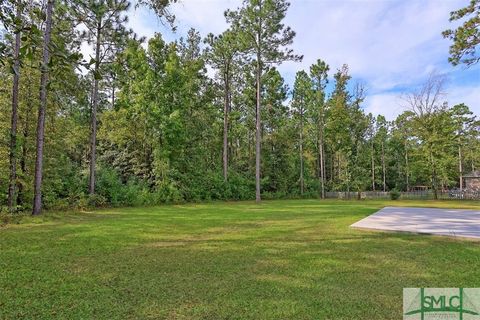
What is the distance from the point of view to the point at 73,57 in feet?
4.35

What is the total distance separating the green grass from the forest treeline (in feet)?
6.19

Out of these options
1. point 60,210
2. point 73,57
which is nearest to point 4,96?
point 60,210

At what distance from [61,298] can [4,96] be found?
10.2m

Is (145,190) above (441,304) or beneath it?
above

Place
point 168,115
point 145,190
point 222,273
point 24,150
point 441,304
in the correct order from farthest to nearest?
point 168,115
point 145,190
point 24,150
point 222,273
point 441,304

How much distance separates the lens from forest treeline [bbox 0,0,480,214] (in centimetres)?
482

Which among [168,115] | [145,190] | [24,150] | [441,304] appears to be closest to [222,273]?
[441,304]

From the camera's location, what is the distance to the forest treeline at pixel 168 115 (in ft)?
15.8

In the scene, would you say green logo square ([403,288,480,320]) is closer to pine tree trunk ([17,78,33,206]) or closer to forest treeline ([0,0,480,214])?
forest treeline ([0,0,480,214])

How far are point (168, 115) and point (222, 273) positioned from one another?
1467cm

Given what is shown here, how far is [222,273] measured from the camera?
359cm

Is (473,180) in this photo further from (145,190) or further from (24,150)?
(24,150)

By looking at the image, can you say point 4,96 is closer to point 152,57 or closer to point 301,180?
point 152,57

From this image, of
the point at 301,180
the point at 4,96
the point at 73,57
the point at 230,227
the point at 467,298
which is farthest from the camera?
the point at 301,180
